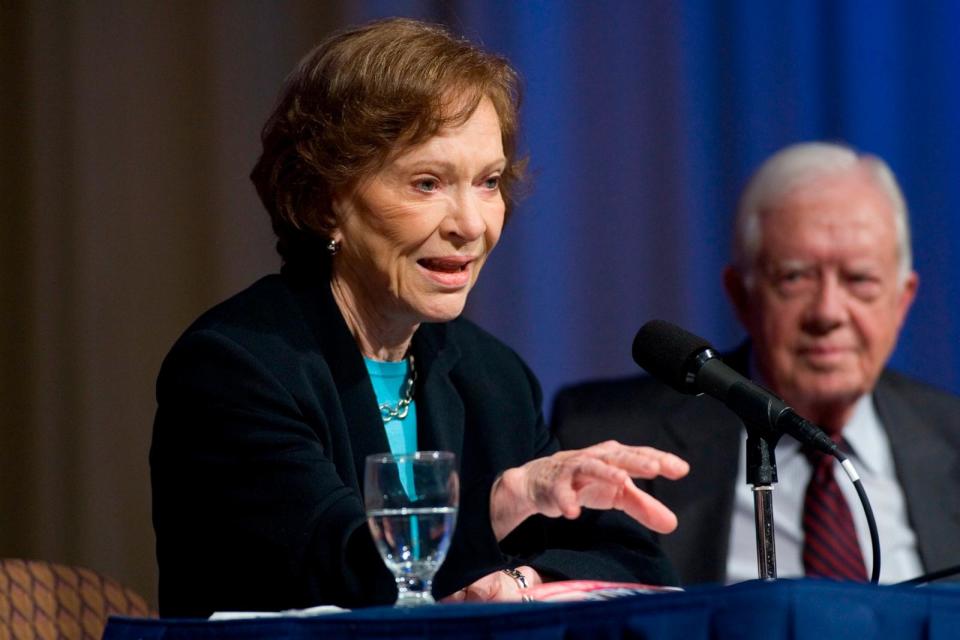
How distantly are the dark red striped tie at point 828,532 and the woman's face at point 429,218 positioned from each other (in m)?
1.41

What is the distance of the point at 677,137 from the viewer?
13.2 feet

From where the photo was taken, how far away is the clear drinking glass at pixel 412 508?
4.65ft

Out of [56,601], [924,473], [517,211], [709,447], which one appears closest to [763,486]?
[56,601]

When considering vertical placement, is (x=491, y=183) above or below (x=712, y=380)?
above

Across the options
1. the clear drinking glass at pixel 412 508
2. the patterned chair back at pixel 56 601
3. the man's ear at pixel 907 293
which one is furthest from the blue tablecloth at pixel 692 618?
the man's ear at pixel 907 293

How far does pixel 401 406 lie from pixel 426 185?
1.22 feet

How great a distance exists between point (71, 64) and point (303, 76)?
68.1 inches

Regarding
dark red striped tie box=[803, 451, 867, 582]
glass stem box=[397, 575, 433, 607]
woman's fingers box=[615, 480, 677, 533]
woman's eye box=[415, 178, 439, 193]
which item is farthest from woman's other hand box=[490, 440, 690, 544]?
dark red striped tie box=[803, 451, 867, 582]

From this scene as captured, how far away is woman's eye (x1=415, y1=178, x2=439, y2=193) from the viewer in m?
2.22

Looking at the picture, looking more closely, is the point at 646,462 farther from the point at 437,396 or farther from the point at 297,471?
the point at 437,396

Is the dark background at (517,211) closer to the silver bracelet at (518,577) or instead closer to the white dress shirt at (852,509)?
the white dress shirt at (852,509)

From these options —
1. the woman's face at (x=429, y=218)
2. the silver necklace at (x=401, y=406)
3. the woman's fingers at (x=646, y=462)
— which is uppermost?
the woman's face at (x=429, y=218)

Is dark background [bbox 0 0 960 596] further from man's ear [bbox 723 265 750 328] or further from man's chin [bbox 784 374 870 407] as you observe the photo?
man's chin [bbox 784 374 870 407]

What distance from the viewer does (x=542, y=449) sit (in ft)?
8.08
